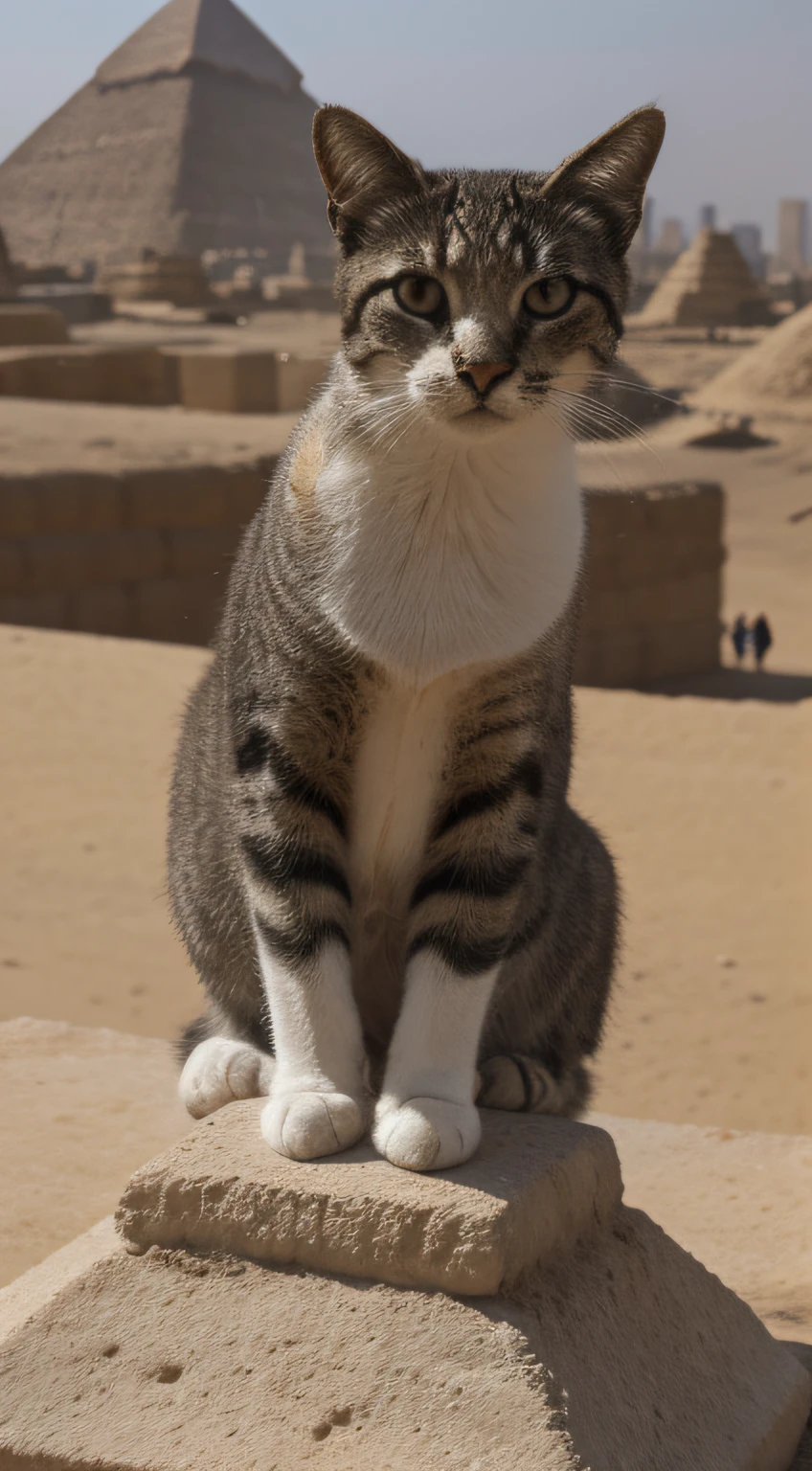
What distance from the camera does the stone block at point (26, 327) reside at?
1950 centimetres

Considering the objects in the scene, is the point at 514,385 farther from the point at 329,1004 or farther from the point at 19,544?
the point at 19,544

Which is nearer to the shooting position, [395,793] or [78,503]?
[395,793]

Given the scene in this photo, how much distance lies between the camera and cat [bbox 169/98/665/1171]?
2.15m

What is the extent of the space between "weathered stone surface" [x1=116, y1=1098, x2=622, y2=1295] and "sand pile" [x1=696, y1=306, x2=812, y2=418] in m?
26.0

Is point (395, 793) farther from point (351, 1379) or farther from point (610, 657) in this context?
point (610, 657)

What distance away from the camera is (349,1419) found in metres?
2.15

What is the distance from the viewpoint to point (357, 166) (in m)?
2.22

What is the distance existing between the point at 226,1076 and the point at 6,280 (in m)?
28.0

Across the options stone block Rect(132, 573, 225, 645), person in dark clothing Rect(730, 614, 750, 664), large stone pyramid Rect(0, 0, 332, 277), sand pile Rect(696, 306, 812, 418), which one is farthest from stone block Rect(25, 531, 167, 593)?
large stone pyramid Rect(0, 0, 332, 277)

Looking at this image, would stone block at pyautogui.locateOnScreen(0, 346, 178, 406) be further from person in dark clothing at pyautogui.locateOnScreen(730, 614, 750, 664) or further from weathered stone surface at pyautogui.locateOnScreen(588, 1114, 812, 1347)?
weathered stone surface at pyautogui.locateOnScreen(588, 1114, 812, 1347)

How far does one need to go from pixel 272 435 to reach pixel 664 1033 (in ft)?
26.6

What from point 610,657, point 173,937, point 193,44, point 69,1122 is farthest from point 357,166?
point 193,44

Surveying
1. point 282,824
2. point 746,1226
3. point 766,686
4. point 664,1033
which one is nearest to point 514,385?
point 282,824

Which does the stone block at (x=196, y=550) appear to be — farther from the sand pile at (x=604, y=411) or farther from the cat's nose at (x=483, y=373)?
the cat's nose at (x=483, y=373)
